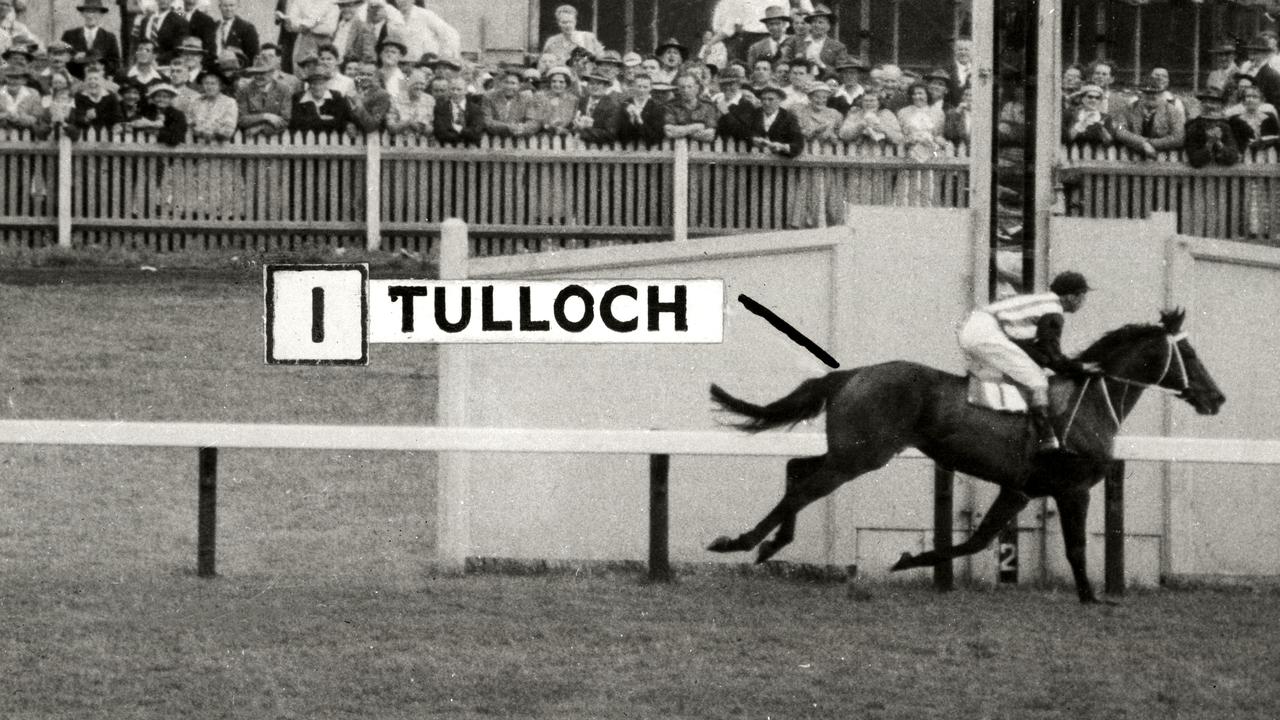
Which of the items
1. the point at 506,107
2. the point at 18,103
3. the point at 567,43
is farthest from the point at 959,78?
the point at 18,103

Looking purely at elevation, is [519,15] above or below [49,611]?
above

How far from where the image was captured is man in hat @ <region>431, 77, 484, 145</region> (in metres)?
19.4

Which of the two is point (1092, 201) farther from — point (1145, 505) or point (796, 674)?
point (796, 674)

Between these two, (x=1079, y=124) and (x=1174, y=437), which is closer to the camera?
(x=1174, y=437)

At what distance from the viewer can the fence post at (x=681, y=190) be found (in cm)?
1955

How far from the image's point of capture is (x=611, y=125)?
19.7 meters

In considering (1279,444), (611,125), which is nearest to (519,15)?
(611,125)

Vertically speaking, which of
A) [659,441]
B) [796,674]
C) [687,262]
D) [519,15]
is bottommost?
[796,674]

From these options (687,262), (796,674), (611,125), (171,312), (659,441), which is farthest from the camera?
(611,125)

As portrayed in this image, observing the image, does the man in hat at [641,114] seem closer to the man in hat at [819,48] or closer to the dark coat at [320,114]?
the man in hat at [819,48]

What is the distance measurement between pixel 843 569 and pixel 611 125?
9.23m

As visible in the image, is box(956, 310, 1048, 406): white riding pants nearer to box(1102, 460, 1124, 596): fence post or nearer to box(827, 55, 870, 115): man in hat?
box(1102, 460, 1124, 596): fence post

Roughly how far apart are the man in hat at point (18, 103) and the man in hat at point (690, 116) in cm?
534

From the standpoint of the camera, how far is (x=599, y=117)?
1961cm
